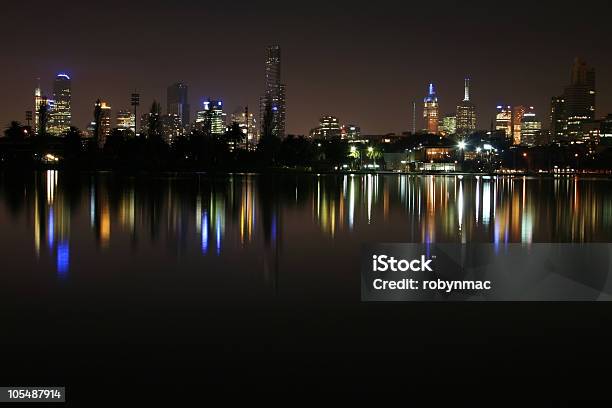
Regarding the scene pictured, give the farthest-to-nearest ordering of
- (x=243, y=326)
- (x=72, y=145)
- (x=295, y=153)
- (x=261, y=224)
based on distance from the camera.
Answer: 1. (x=295, y=153)
2. (x=72, y=145)
3. (x=261, y=224)
4. (x=243, y=326)

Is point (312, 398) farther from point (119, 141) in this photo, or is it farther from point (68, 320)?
point (119, 141)

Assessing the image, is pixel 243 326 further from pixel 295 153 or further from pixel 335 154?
pixel 335 154

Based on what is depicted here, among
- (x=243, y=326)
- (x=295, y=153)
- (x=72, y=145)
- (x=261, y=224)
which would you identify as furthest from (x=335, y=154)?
(x=243, y=326)

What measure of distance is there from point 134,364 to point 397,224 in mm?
17524

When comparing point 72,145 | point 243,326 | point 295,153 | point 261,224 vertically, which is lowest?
point 243,326

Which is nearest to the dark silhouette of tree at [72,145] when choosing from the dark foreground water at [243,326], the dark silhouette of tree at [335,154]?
the dark silhouette of tree at [335,154]

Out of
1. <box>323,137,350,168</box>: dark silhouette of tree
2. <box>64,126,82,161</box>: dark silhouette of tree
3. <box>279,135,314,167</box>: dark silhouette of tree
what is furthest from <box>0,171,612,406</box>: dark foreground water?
<box>323,137,350,168</box>: dark silhouette of tree

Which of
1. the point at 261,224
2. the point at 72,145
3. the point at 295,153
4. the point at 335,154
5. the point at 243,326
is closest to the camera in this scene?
the point at 243,326

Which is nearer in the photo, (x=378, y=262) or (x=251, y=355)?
(x=251, y=355)

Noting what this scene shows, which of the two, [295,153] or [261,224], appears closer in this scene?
[261,224]

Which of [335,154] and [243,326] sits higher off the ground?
[335,154]

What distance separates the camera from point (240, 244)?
60.0 feet

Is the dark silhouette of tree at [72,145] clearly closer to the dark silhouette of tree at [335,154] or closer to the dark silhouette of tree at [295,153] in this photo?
the dark silhouette of tree at [295,153]

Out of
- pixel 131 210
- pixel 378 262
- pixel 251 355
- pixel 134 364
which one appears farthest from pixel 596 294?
pixel 131 210
